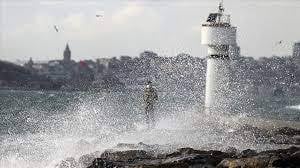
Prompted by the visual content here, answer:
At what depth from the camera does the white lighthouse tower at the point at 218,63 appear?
30.5 metres

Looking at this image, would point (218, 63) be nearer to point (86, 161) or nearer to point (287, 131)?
point (287, 131)

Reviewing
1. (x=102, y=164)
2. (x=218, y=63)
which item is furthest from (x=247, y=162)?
(x=218, y=63)

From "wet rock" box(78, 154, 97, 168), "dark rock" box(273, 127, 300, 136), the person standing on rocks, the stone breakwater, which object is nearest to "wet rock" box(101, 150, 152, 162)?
the stone breakwater

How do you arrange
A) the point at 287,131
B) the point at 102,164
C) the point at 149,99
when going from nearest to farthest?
the point at 102,164, the point at 287,131, the point at 149,99

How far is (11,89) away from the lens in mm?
167375

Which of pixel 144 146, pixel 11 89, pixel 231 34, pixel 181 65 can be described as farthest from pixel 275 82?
pixel 144 146

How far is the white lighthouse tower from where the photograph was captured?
30.5 m

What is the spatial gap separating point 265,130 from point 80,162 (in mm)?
10251

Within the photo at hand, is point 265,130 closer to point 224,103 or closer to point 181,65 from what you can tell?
point 224,103

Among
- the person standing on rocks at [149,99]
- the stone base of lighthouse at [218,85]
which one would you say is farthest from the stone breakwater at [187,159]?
the stone base of lighthouse at [218,85]

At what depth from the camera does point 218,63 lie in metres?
30.5

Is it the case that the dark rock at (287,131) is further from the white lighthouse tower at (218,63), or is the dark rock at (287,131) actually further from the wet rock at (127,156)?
the wet rock at (127,156)

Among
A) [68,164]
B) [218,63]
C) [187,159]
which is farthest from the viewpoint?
[218,63]

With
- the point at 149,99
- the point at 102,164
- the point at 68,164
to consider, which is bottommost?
the point at 68,164
